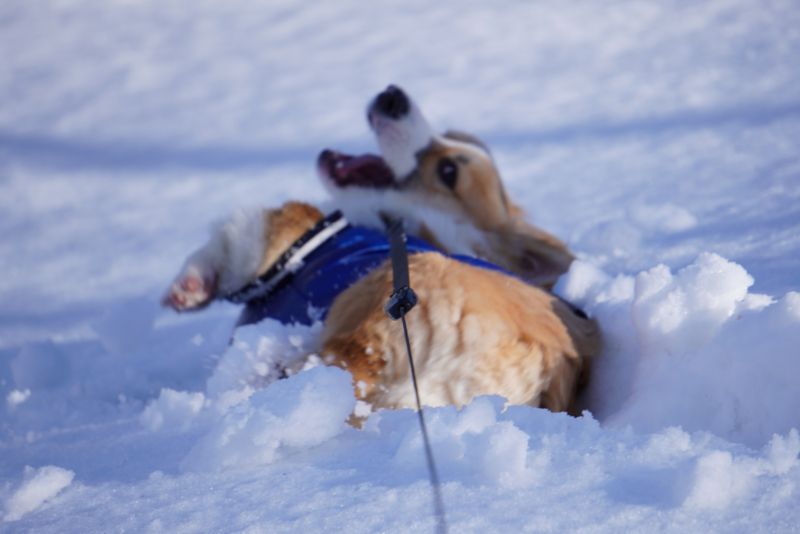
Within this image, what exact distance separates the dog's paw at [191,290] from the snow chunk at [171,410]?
2.73 ft

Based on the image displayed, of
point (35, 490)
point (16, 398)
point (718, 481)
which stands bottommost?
point (718, 481)

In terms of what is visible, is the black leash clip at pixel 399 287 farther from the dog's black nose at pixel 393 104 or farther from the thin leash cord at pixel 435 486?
the dog's black nose at pixel 393 104

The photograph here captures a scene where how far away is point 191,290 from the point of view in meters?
2.62

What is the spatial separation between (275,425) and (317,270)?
1025mm

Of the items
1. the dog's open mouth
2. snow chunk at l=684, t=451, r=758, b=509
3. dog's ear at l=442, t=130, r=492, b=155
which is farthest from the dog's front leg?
snow chunk at l=684, t=451, r=758, b=509

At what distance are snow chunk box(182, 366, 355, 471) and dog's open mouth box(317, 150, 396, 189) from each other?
4.59 feet

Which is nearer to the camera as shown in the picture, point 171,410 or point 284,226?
point 171,410

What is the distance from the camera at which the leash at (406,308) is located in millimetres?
1077

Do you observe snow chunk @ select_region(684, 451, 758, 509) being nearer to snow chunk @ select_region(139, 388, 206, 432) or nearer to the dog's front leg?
snow chunk @ select_region(139, 388, 206, 432)

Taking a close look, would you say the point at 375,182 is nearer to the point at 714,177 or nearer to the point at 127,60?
the point at 714,177

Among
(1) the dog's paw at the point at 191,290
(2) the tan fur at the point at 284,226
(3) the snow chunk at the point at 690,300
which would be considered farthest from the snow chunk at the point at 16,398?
(3) the snow chunk at the point at 690,300

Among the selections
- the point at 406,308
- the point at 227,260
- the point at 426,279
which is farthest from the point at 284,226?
the point at 406,308

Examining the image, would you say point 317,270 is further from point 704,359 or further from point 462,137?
point 704,359

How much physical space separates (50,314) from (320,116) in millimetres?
1864
